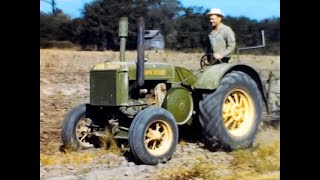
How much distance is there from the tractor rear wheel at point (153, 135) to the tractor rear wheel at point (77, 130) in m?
0.67

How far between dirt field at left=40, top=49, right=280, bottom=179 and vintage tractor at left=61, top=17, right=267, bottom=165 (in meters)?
0.19

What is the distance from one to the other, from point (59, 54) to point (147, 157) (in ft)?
3.53

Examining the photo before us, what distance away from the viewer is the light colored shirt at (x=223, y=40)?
4707mm

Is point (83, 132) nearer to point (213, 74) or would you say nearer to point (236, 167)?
point (213, 74)

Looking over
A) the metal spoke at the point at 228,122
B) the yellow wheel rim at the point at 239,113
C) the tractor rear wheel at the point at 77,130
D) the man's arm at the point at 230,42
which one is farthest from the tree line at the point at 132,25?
the metal spoke at the point at 228,122

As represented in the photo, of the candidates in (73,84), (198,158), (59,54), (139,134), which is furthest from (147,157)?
(73,84)

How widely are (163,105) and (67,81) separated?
1.23m

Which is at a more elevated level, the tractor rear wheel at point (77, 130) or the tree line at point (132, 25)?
the tree line at point (132, 25)

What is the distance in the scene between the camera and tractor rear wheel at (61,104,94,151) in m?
4.41

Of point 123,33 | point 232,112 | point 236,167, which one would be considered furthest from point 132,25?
point 236,167

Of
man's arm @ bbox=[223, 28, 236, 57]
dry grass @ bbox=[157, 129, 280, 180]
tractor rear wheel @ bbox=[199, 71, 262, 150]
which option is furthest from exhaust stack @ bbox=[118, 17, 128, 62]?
dry grass @ bbox=[157, 129, 280, 180]

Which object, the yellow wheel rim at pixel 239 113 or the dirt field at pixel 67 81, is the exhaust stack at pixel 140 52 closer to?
the dirt field at pixel 67 81

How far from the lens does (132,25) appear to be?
14.8ft
